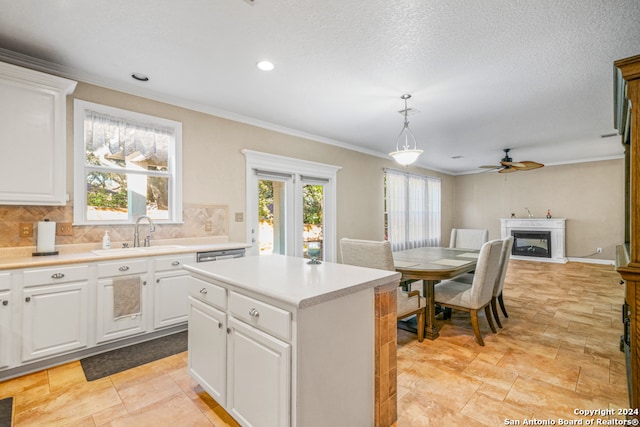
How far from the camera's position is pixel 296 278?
5.39 feet

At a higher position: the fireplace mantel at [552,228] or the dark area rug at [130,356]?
the fireplace mantel at [552,228]

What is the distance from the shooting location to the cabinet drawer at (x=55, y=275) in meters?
2.20

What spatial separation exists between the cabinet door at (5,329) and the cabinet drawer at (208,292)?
1388 millimetres

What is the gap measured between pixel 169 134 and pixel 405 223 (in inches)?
210

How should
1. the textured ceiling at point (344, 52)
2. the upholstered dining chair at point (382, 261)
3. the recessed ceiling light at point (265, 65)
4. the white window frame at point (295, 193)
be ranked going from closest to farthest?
the textured ceiling at point (344, 52), the upholstered dining chair at point (382, 261), the recessed ceiling light at point (265, 65), the white window frame at point (295, 193)

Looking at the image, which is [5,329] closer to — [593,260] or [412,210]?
[412,210]

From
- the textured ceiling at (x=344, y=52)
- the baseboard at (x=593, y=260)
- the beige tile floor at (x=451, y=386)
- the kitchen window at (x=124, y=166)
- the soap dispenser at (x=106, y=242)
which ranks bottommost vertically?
the beige tile floor at (x=451, y=386)

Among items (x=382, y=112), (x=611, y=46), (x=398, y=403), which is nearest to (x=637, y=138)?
(x=611, y=46)

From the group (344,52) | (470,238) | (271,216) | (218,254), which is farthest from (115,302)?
(470,238)

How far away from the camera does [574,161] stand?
7.39 metres

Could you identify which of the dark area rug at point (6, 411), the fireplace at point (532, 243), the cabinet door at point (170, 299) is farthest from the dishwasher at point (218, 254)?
the fireplace at point (532, 243)

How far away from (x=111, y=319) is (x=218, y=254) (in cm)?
108

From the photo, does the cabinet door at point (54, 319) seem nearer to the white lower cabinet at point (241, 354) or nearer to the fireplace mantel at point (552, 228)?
the white lower cabinet at point (241, 354)

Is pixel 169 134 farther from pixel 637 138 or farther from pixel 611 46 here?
pixel 611 46
